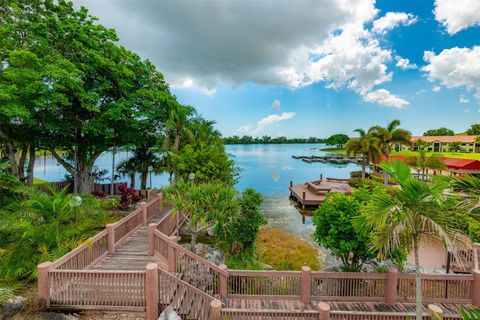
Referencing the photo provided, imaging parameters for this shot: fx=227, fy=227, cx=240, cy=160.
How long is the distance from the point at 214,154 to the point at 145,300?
30.7ft

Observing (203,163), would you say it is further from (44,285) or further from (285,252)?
(44,285)

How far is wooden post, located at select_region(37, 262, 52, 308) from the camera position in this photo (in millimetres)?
5672

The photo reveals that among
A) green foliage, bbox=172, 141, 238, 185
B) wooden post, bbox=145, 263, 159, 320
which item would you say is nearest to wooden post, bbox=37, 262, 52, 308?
wooden post, bbox=145, 263, 159, 320

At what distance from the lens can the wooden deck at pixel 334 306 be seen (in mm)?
6781

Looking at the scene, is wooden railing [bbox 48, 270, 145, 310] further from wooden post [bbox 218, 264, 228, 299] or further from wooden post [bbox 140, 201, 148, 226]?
wooden post [bbox 140, 201, 148, 226]

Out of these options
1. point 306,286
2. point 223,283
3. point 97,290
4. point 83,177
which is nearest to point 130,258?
point 97,290

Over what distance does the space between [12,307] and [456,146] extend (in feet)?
241

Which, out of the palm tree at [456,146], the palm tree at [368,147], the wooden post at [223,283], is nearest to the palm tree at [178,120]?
the wooden post at [223,283]

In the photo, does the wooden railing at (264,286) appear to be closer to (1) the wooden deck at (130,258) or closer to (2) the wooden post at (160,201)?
(1) the wooden deck at (130,258)

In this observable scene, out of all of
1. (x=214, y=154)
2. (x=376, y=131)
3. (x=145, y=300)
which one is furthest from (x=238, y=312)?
(x=376, y=131)

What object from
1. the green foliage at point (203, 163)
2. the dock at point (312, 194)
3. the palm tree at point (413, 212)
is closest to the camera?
the palm tree at point (413, 212)

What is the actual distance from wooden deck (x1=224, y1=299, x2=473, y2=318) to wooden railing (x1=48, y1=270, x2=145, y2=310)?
2769 mm

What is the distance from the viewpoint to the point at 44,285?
570 centimetres

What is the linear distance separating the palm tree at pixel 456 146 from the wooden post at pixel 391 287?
213 ft
